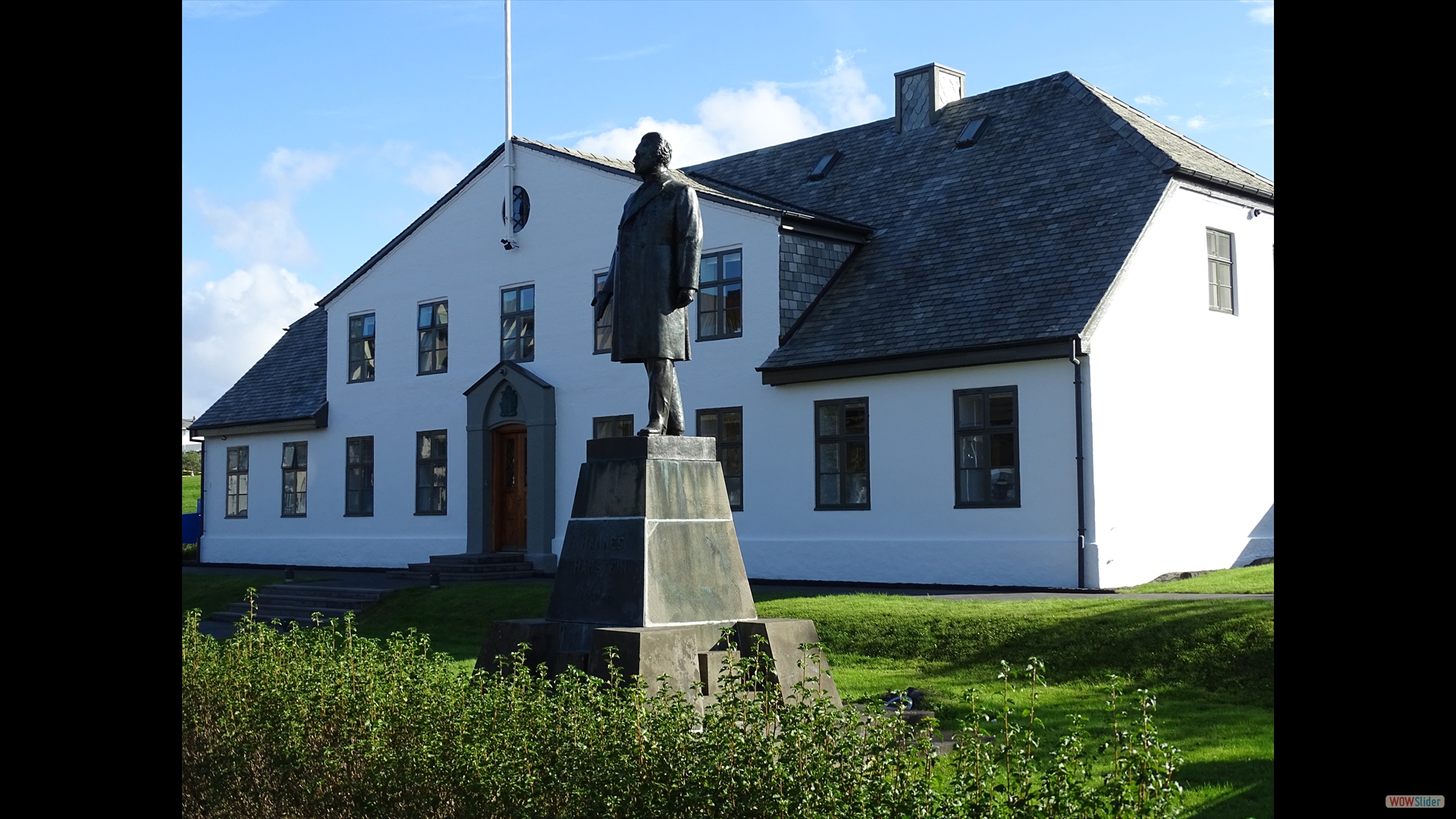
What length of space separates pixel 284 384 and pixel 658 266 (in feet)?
82.8

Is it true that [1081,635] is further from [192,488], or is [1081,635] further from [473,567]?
[192,488]

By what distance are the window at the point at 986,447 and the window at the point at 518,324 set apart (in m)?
10.1

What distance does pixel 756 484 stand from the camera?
75.7 feet

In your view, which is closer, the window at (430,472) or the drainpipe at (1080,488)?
the drainpipe at (1080,488)

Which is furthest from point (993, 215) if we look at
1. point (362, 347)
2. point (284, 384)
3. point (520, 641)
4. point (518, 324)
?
point (284, 384)

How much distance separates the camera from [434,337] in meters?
29.5

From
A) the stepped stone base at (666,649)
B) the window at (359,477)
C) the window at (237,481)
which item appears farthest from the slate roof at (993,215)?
the window at (237,481)

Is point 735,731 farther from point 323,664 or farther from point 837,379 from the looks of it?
point 837,379

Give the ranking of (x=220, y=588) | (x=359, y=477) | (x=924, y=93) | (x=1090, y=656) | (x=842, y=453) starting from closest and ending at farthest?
(x=1090, y=656) < (x=842, y=453) < (x=220, y=588) < (x=924, y=93) < (x=359, y=477)

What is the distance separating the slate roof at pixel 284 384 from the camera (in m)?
32.4

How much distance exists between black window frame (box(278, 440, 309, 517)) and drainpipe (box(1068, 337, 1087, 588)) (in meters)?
19.5

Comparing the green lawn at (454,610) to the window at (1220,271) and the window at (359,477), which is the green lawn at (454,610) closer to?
the window at (359,477)
